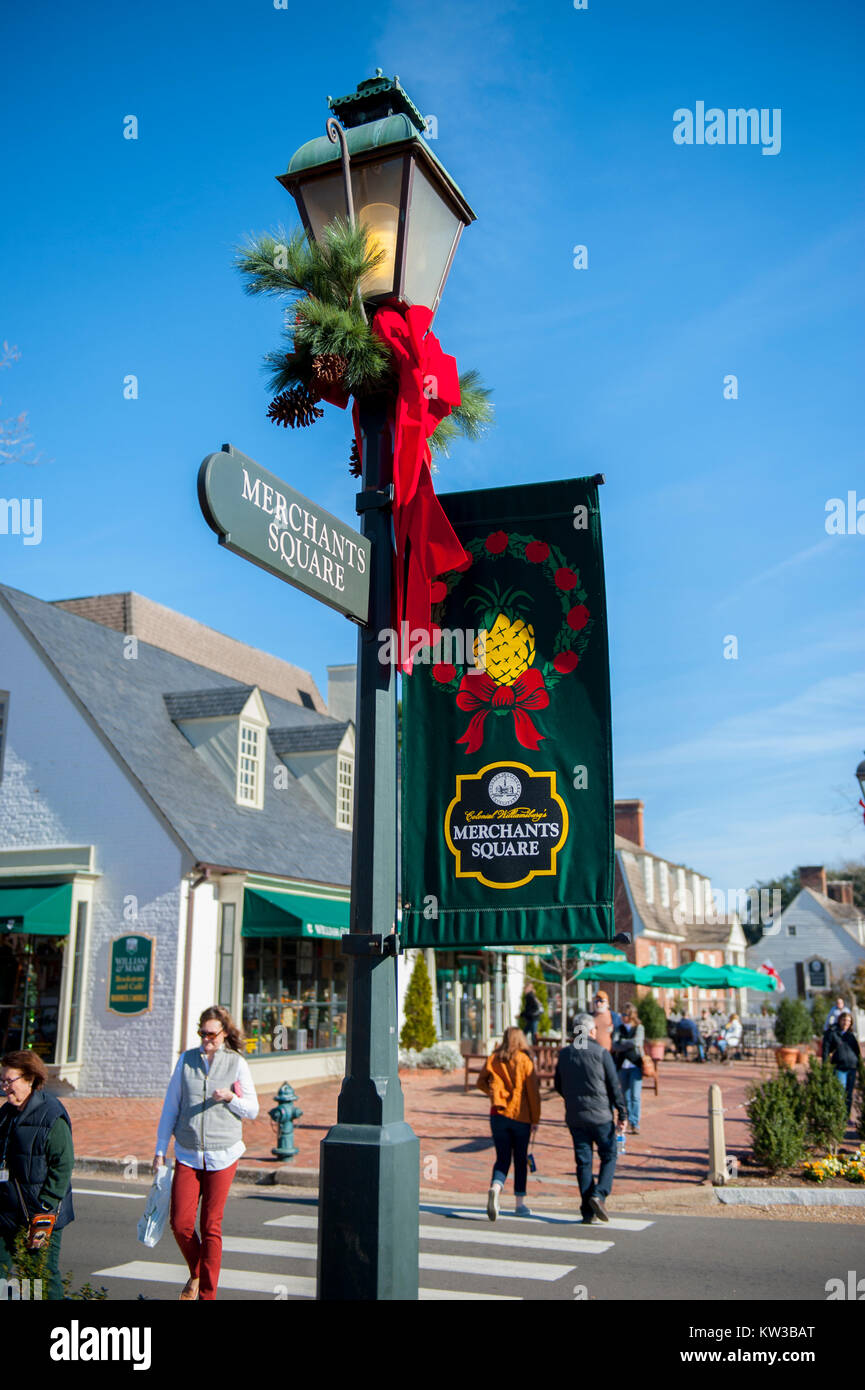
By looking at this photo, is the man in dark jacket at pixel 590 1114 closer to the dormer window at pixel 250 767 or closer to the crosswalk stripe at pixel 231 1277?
the crosswalk stripe at pixel 231 1277

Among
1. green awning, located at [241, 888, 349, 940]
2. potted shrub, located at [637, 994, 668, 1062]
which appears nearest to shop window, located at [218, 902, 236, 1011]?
green awning, located at [241, 888, 349, 940]

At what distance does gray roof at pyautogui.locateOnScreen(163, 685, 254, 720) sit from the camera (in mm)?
20328

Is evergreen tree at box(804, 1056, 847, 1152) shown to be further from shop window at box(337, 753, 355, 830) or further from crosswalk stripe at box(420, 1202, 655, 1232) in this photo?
shop window at box(337, 753, 355, 830)

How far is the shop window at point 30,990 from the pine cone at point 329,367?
1482 centimetres

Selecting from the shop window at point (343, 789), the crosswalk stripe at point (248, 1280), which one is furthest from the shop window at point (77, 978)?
the crosswalk stripe at point (248, 1280)

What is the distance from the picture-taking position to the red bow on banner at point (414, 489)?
13.3 feet

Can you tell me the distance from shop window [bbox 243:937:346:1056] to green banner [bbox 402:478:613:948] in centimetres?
1458

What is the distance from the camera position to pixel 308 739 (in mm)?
24359

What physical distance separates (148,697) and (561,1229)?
13.9 metres

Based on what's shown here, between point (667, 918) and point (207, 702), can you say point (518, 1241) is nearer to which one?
point (207, 702)

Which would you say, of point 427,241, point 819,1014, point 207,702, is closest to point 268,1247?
point 427,241

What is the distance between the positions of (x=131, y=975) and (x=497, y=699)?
13860 mm
